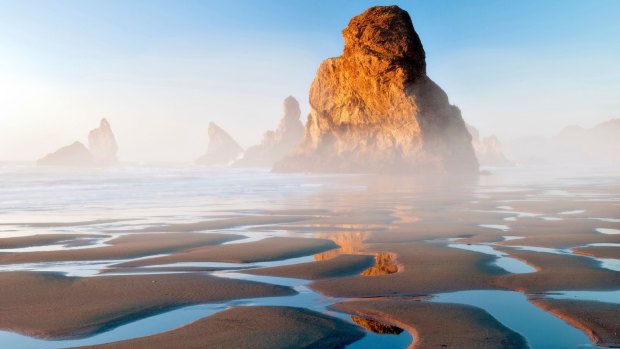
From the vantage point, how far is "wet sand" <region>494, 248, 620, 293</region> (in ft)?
19.0

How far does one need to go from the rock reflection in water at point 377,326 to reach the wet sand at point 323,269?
1.82 metres

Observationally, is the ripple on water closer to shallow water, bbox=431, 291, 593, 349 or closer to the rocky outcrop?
shallow water, bbox=431, 291, 593, 349

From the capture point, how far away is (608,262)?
7.20m

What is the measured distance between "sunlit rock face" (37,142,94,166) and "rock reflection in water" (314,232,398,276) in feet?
386

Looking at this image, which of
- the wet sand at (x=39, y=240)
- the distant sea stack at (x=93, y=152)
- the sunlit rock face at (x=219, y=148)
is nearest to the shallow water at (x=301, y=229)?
the wet sand at (x=39, y=240)

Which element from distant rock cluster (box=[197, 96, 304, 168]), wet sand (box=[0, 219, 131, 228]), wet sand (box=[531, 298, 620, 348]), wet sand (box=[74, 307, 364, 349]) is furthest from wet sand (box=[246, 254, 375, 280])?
distant rock cluster (box=[197, 96, 304, 168])

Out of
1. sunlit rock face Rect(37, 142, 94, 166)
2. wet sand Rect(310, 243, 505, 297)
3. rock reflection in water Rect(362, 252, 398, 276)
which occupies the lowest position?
rock reflection in water Rect(362, 252, 398, 276)

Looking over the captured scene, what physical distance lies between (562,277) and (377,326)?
3080mm

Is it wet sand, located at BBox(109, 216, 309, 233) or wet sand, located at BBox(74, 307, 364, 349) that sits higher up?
wet sand, located at BBox(109, 216, 309, 233)

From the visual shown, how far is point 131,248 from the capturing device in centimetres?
870

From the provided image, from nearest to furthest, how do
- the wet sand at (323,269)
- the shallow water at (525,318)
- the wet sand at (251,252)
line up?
the shallow water at (525,318) → the wet sand at (323,269) → the wet sand at (251,252)

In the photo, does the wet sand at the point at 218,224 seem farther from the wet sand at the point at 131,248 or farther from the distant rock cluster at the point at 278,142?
the distant rock cluster at the point at 278,142

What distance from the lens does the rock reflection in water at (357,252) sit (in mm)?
6914

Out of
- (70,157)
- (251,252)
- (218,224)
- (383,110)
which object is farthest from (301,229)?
(70,157)
